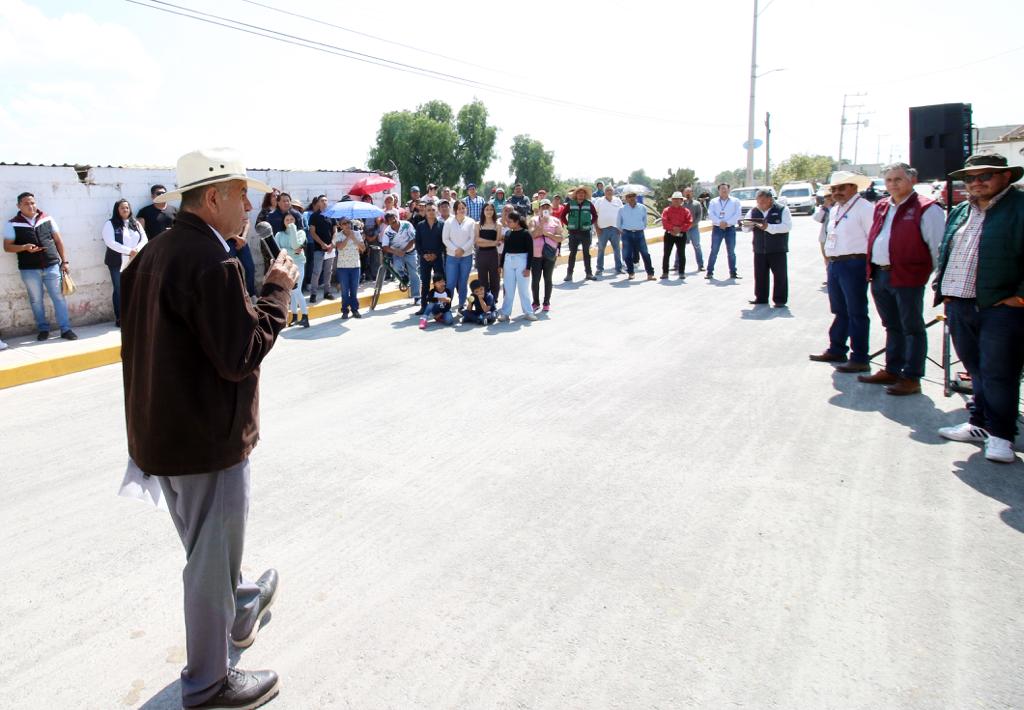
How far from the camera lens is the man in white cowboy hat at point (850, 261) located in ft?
23.3

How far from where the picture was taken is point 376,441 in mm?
5406

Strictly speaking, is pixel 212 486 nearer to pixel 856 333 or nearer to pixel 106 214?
pixel 856 333

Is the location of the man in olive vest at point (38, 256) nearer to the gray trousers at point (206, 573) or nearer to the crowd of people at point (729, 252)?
the crowd of people at point (729, 252)

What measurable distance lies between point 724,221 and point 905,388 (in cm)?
810

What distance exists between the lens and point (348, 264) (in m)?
11.1

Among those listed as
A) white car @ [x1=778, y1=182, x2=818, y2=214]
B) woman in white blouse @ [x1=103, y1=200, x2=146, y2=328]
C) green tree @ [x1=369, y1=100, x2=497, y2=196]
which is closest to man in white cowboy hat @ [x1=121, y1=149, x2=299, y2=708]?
woman in white blouse @ [x1=103, y1=200, x2=146, y2=328]

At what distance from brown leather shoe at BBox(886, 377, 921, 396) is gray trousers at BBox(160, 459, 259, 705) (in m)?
5.94

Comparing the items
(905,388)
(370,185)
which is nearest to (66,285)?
(370,185)

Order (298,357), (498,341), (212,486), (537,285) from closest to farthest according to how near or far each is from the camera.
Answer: (212,486) < (298,357) < (498,341) < (537,285)

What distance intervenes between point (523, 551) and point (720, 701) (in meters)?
1.36

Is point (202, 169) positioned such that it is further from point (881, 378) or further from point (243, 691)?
point (881, 378)

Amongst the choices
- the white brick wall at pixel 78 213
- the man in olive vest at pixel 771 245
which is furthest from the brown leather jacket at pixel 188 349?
the man in olive vest at pixel 771 245

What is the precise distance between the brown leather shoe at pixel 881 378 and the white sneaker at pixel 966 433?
4.92 ft

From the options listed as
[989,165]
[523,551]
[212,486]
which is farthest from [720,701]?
[989,165]
